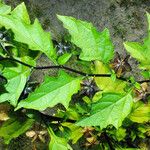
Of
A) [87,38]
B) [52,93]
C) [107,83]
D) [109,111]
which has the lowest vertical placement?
[107,83]

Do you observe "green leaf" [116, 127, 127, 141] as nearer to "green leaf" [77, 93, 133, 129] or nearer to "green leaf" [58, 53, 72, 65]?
"green leaf" [77, 93, 133, 129]

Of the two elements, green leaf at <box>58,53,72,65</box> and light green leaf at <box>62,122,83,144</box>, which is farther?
light green leaf at <box>62,122,83,144</box>

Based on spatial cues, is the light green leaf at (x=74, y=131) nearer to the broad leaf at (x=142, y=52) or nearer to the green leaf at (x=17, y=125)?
the green leaf at (x=17, y=125)

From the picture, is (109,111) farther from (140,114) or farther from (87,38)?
(140,114)

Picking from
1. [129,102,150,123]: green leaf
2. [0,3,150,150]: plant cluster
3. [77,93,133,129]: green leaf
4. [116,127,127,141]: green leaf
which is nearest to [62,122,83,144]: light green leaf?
[0,3,150,150]: plant cluster

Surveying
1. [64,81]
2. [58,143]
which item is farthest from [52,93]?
[58,143]

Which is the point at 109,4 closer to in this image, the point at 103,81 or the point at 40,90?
the point at 103,81
